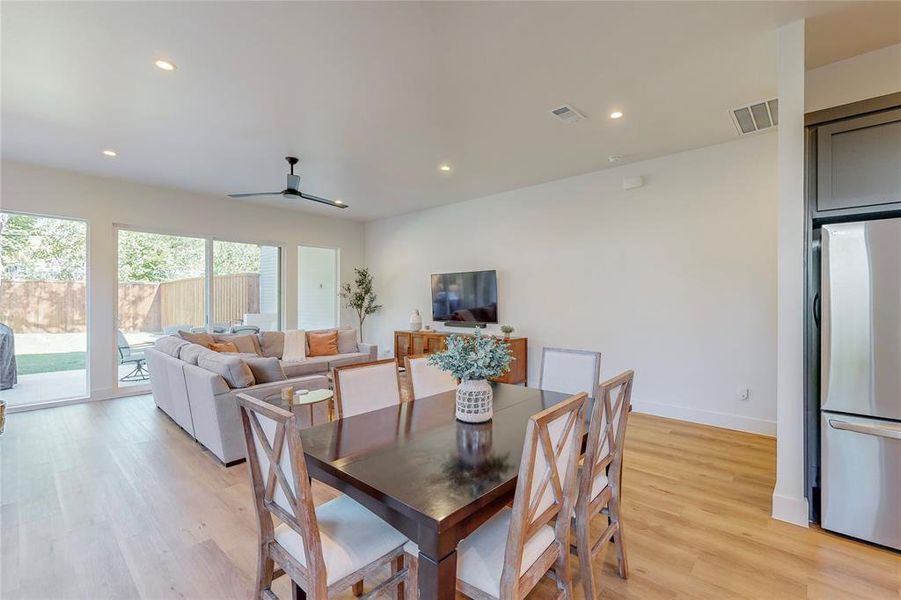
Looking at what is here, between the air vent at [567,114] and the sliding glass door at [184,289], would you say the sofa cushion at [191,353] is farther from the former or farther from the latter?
the air vent at [567,114]

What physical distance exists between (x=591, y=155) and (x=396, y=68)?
2.46 m

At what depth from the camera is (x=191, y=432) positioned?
361 centimetres

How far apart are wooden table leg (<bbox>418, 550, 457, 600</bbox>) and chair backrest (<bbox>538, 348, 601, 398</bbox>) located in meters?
1.65

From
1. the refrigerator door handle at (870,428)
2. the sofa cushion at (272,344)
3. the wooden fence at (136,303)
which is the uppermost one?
the wooden fence at (136,303)

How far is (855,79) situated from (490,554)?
3.76 meters

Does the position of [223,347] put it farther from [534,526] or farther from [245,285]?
[534,526]

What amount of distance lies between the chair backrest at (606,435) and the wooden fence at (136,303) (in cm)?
612

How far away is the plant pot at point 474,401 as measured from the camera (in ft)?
6.10

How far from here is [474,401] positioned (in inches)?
73.2

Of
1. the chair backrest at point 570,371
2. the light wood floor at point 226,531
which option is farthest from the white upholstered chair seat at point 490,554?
the chair backrest at point 570,371

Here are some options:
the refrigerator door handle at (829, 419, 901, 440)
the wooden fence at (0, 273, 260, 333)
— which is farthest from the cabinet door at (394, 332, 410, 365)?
the refrigerator door handle at (829, 419, 901, 440)

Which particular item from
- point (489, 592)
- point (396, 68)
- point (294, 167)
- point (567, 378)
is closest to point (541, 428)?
point (489, 592)

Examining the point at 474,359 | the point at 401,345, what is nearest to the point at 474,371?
the point at 474,359

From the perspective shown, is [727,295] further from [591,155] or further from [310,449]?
[310,449]
